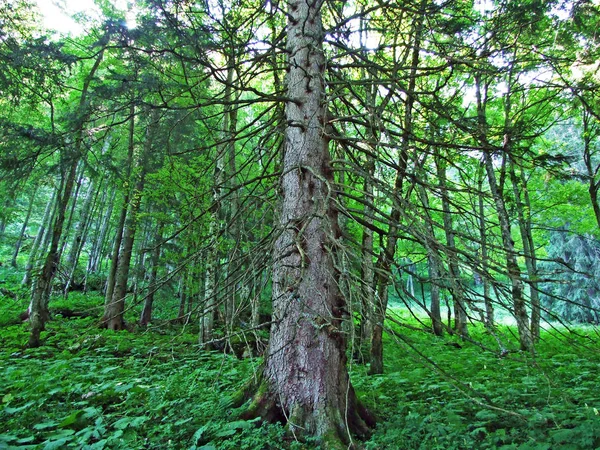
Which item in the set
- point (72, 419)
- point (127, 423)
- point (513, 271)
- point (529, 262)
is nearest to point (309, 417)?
point (127, 423)

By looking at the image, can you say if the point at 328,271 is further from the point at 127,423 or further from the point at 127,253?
the point at 127,253

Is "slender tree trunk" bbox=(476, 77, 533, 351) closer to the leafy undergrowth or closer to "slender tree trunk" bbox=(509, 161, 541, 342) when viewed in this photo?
"slender tree trunk" bbox=(509, 161, 541, 342)

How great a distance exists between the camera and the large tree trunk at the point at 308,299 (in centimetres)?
247

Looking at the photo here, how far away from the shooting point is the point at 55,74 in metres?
4.82

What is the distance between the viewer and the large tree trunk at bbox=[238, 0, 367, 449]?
247 cm

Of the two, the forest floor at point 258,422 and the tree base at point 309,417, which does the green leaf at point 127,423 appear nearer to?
the forest floor at point 258,422

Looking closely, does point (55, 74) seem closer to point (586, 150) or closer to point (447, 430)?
point (447, 430)

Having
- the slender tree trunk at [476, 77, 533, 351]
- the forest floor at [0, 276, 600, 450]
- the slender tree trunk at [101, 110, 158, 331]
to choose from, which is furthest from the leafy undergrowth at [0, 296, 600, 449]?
the slender tree trunk at [101, 110, 158, 331]

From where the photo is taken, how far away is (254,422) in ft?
8.49

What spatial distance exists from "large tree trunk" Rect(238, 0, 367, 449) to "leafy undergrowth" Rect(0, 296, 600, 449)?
0.25 meters

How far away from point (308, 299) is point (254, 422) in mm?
998

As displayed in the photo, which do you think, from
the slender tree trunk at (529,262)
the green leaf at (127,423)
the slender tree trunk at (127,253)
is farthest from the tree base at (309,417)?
the slender tree trunk at (127,253)

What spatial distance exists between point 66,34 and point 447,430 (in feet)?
54.1

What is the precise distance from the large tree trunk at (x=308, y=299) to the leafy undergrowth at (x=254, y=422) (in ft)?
0.82
